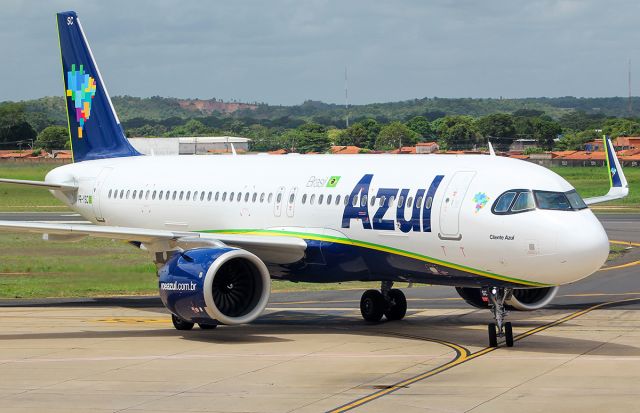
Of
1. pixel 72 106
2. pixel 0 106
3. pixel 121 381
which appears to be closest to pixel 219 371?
pixel 121 381

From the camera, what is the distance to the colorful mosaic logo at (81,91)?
39.7 meters

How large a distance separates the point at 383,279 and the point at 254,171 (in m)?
5.74

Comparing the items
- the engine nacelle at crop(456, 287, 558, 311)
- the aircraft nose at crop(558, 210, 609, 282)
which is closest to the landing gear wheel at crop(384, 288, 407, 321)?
the engine nacelle at crop(456, 287, 558, 311)

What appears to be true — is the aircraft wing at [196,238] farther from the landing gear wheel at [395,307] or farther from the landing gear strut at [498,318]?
the landing gear strut at [498,318]

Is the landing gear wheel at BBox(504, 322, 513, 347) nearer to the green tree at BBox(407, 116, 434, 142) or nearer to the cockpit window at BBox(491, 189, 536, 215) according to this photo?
the cockpit window at BBox(491, 189, 536, 215)

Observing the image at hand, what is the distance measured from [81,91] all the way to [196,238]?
472 inches

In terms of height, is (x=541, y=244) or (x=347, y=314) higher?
(x=541, y=244)

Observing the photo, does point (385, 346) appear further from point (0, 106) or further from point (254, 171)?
point (0, 106)

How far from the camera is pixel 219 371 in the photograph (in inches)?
947

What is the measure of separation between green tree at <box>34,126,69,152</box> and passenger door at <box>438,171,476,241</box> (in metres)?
132

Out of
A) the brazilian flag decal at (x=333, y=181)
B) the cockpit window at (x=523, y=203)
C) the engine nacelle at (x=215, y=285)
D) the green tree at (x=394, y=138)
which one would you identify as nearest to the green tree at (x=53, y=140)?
the green tree at (x=394, y=138)

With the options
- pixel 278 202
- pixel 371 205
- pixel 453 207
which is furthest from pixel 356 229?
pixel 278 202

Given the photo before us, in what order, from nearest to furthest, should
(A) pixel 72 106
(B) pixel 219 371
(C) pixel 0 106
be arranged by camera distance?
(B) pixel 219 371
(A) pixel 72 106
(C) pixel 0 106

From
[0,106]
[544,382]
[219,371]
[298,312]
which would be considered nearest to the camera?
[544,382]
